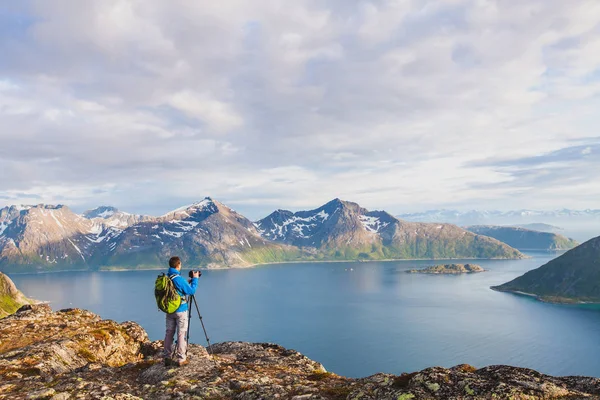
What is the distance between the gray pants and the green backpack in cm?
53

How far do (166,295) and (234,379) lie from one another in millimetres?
4963

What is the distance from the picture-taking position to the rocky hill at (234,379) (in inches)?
494

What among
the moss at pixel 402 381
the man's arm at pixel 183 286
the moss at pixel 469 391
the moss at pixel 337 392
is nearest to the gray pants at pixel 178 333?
the man's arm at pixel 183 286

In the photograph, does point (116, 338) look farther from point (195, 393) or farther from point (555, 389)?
Answer: point (555, 389)

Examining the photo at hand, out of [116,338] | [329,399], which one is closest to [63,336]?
[116,338]

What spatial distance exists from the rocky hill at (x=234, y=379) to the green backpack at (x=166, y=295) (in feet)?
8.71

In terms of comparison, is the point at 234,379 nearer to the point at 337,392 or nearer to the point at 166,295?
the point at 337,392

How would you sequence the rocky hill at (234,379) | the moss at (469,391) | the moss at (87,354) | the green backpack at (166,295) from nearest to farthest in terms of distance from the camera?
1. the moss at (469,391)
2. the rocky hill at (234,379)
3. the green backpack at (166,295)
4. the moss at (87,354)

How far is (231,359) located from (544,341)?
218865mm

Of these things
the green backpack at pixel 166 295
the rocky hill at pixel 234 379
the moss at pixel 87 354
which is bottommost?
the moss at pixel 87 354

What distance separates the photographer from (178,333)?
18109 mm

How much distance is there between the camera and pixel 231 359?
21797 millimetres

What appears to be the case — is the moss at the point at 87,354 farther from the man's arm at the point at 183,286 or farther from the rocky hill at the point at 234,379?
the man's arm at the point at 183,286

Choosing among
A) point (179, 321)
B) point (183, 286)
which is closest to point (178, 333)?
point (179, 321)
